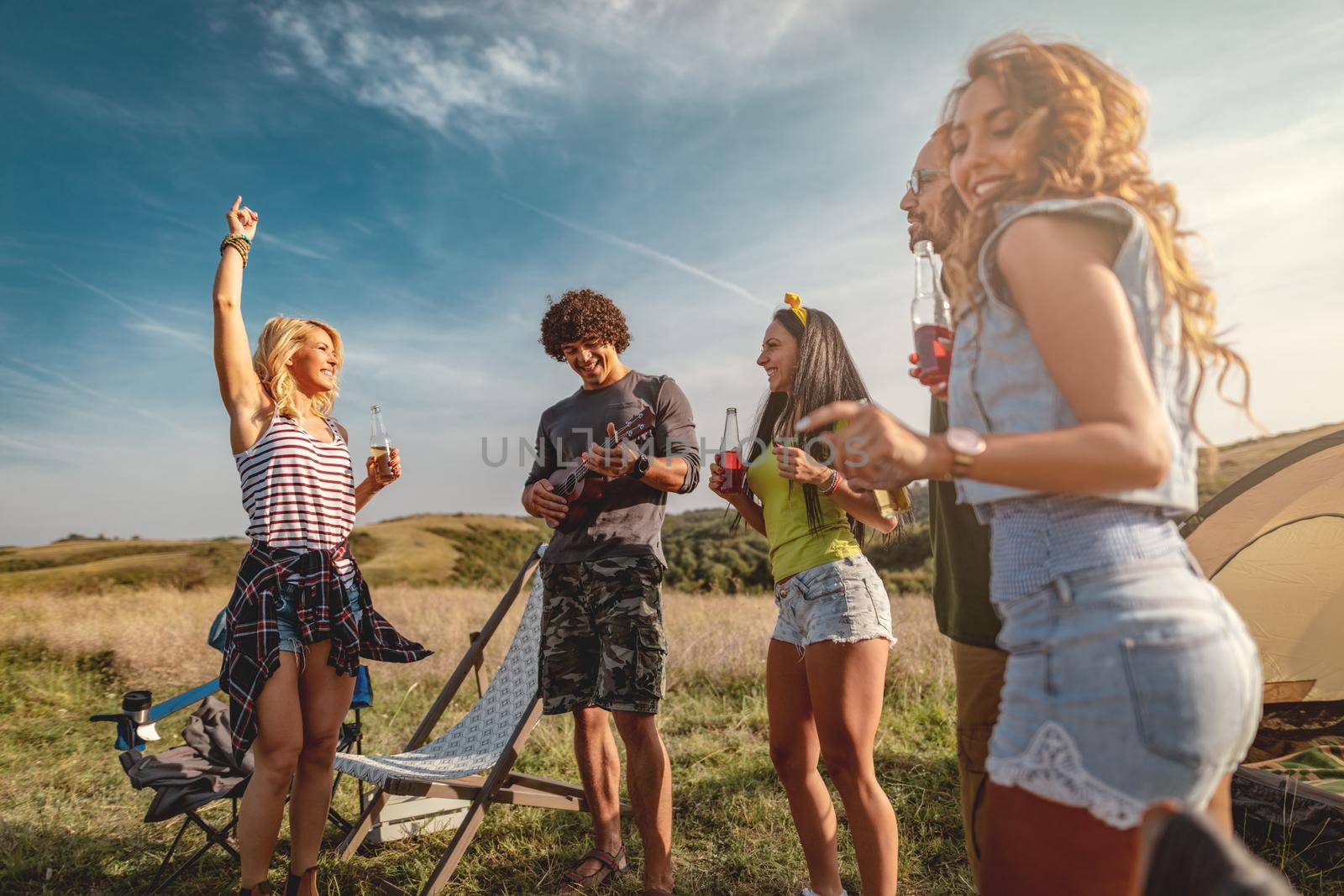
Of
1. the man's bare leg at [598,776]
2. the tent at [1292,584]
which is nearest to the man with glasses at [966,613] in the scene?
the man's bare leg at [598,776]

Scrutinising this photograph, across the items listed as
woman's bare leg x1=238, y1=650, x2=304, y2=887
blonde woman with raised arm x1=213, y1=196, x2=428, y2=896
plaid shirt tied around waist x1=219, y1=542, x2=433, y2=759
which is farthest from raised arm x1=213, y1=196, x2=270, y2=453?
woman's bare leg x1=238, y1=650, x2=304, y2=887

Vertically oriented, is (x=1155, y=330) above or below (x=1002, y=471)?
above

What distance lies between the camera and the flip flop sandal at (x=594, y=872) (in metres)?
3.22

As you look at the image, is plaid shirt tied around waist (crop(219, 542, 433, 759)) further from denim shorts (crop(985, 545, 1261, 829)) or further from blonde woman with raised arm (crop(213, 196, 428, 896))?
denim shorts (crop(985, 545, 1261, 829))

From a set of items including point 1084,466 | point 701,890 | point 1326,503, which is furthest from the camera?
point 1326,503

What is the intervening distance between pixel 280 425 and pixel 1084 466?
2614mm

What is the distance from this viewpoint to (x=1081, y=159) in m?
1.19

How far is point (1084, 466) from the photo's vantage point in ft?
3.43

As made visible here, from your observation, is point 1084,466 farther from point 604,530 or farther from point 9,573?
point 9,573

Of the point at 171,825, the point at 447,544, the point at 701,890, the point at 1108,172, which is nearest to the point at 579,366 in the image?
the point at 701,890

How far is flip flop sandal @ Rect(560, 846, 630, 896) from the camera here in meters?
3.22

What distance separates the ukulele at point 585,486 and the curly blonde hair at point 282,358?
3.23 ft

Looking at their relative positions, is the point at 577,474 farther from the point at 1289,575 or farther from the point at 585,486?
the point at 1289,575

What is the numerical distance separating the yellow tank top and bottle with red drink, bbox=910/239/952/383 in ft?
3.72
